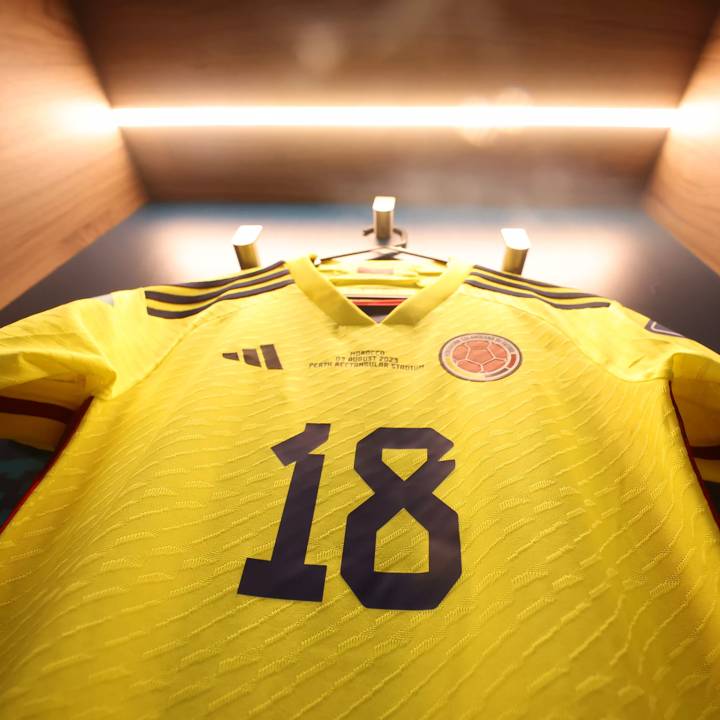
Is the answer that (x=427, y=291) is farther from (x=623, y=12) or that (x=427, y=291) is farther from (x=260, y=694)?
(x=623, y=12)

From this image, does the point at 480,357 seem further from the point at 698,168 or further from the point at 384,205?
the point at 698,168

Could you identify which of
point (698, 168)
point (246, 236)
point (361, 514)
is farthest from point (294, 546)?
point (698, 168)

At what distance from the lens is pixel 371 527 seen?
41cm

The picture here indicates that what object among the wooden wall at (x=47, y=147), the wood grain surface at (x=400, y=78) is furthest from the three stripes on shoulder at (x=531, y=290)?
the wooden wall at (x=47, y=147)

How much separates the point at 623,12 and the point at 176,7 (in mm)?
955

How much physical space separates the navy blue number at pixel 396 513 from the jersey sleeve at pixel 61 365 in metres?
0.32

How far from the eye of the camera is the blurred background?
87 cm

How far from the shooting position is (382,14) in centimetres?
94

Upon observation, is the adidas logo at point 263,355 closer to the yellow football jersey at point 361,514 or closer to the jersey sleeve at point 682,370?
the yellow football jersey at point 361,514

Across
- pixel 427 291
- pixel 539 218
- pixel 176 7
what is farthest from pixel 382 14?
pixel 427 291

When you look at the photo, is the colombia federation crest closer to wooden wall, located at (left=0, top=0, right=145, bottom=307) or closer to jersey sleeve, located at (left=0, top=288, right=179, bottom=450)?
jersey sleeve, located at (left=0, top=288, right=179, bottom=450)

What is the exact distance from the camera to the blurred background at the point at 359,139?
870mm

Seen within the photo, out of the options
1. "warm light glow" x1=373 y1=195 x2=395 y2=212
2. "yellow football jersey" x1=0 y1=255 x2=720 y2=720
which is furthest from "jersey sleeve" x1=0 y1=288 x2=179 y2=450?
"warm light glow" x1=373 y1=195 x2=395 y2=212

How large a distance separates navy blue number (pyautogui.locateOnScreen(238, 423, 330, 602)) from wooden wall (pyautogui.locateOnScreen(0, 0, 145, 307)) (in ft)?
2.40
